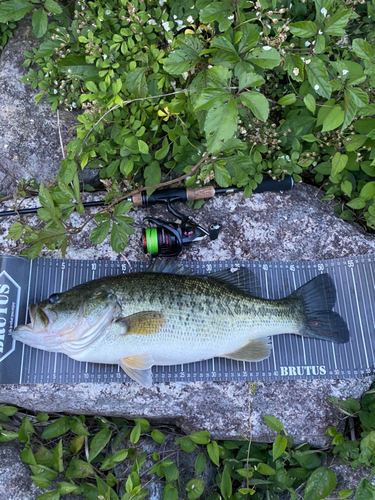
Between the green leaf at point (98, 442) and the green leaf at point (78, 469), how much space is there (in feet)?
0.21

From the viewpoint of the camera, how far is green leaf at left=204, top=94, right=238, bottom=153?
2.06 metres

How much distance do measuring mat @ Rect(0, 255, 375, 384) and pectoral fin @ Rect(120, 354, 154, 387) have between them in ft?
0.62

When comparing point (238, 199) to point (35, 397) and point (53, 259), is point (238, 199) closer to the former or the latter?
point (53, 259)

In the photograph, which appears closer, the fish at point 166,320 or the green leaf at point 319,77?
the green leaf at point 319,77

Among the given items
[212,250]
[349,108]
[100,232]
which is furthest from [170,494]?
[349,108]

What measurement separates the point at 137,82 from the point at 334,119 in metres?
1.56

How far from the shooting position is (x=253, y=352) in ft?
10.7

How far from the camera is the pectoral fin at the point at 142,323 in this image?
3020mm

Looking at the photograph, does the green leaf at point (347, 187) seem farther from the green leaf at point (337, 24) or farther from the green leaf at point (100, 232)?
the green leaf at point (100, 232)

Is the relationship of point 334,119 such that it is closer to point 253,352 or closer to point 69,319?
point 253,352

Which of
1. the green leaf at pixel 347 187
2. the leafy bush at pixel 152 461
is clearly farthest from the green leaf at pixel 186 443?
the green leaf at pixel 347 187

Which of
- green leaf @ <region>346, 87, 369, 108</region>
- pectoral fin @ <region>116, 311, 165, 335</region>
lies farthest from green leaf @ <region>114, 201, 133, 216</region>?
green leaf @ <region>346, 87, 369, 108</region>

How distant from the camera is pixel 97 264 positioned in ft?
11.6

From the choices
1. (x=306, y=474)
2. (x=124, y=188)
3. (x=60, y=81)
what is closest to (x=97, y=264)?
(x=124, y=188)
